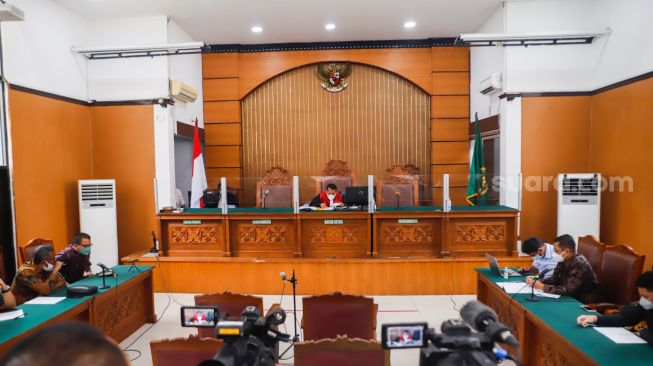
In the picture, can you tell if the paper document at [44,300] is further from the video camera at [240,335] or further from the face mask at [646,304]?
the face mask at [646,304]

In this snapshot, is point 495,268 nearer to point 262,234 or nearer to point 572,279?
point 572,279

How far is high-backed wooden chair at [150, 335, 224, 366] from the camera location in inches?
72.8

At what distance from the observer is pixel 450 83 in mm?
7695

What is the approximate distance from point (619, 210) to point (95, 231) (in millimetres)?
7604

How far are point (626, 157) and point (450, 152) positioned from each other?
3.22m

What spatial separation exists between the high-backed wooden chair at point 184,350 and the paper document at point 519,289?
2.43m

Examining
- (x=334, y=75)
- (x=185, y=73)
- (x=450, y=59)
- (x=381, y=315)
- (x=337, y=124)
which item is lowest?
(x=381, y=315)

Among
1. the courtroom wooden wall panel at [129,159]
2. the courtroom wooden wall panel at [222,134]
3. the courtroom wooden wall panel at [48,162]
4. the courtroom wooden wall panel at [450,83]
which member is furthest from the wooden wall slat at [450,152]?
the courtroom wooden wall panel at [48,162]

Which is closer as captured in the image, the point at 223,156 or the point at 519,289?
the point at 519,289

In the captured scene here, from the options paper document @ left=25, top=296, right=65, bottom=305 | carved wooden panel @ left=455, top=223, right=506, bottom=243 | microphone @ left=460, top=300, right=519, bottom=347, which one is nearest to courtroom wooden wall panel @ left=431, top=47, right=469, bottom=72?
carved wooden panel @ left=455, top=223, right=506, bottom=243

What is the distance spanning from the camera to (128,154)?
6195 millimetres

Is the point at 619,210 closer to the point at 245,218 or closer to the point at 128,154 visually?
the point at 245,218

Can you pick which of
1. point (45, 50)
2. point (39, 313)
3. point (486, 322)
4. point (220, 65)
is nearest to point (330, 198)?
point (39, 313)

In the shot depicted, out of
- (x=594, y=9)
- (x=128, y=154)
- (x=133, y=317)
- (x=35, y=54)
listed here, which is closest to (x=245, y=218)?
(x=133, y=317)
